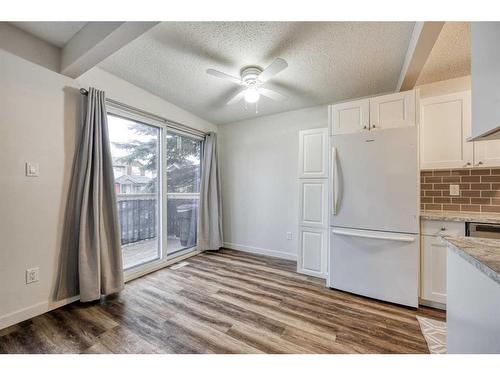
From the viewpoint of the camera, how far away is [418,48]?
1.58 meters

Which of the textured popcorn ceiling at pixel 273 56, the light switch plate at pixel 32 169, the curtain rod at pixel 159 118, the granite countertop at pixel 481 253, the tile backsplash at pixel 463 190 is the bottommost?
the granite countertop at pixel 481 253

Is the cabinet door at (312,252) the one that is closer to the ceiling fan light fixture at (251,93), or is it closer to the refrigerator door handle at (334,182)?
the refrigerator door handle at (334,182)

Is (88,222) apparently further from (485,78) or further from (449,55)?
(449,55)

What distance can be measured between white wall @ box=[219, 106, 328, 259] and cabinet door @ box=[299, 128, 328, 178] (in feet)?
1.51

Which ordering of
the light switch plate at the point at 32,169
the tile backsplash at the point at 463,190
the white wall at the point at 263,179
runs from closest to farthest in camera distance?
the light switch plate at the point at 32,169 < the tile backsplash at the point at 463,190 < the white wall at the point at 263,179

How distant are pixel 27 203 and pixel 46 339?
3.63ft

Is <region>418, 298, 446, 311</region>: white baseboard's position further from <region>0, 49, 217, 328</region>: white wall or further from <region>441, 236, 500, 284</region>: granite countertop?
<region>0, 49, 217, 328</region>: white wall

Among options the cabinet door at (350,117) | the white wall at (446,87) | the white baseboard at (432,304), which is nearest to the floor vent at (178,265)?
the cabinet door at (350,117)

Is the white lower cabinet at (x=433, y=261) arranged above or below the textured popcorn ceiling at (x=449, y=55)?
below

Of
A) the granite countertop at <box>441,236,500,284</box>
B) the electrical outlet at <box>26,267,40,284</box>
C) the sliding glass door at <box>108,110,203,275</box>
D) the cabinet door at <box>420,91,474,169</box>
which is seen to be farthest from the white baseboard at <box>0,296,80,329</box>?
the cabinet door at <box>420,91,474,169</box>

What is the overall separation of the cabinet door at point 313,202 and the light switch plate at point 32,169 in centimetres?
279

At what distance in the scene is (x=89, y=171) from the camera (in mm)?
1977

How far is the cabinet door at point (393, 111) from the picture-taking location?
1.96 metres
